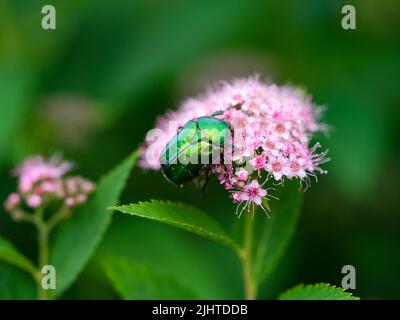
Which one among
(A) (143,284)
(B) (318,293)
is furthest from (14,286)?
(B) (318,293)

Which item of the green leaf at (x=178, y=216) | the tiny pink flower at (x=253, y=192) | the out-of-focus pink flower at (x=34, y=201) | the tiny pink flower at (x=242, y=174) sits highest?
the out-of-focus pink flower at (x=34, y=201)

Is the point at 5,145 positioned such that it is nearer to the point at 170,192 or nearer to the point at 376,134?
the point at 170,192

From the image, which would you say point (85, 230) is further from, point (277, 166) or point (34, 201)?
point (277, 166)

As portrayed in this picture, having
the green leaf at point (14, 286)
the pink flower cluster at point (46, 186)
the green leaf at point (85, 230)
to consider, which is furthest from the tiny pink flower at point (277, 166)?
the green leaf at point (14, 286)

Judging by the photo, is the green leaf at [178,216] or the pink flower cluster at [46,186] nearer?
the green leaf at [178,216]

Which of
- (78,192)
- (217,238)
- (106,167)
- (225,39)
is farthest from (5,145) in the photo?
(217,238)

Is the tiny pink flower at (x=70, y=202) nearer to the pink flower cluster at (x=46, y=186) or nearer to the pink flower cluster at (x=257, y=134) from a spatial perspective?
the pink flower cluster at (x=46, y=186)

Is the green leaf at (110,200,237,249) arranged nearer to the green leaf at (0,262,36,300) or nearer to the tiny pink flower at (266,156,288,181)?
the tiny pink flower at (266,156,288,181)
